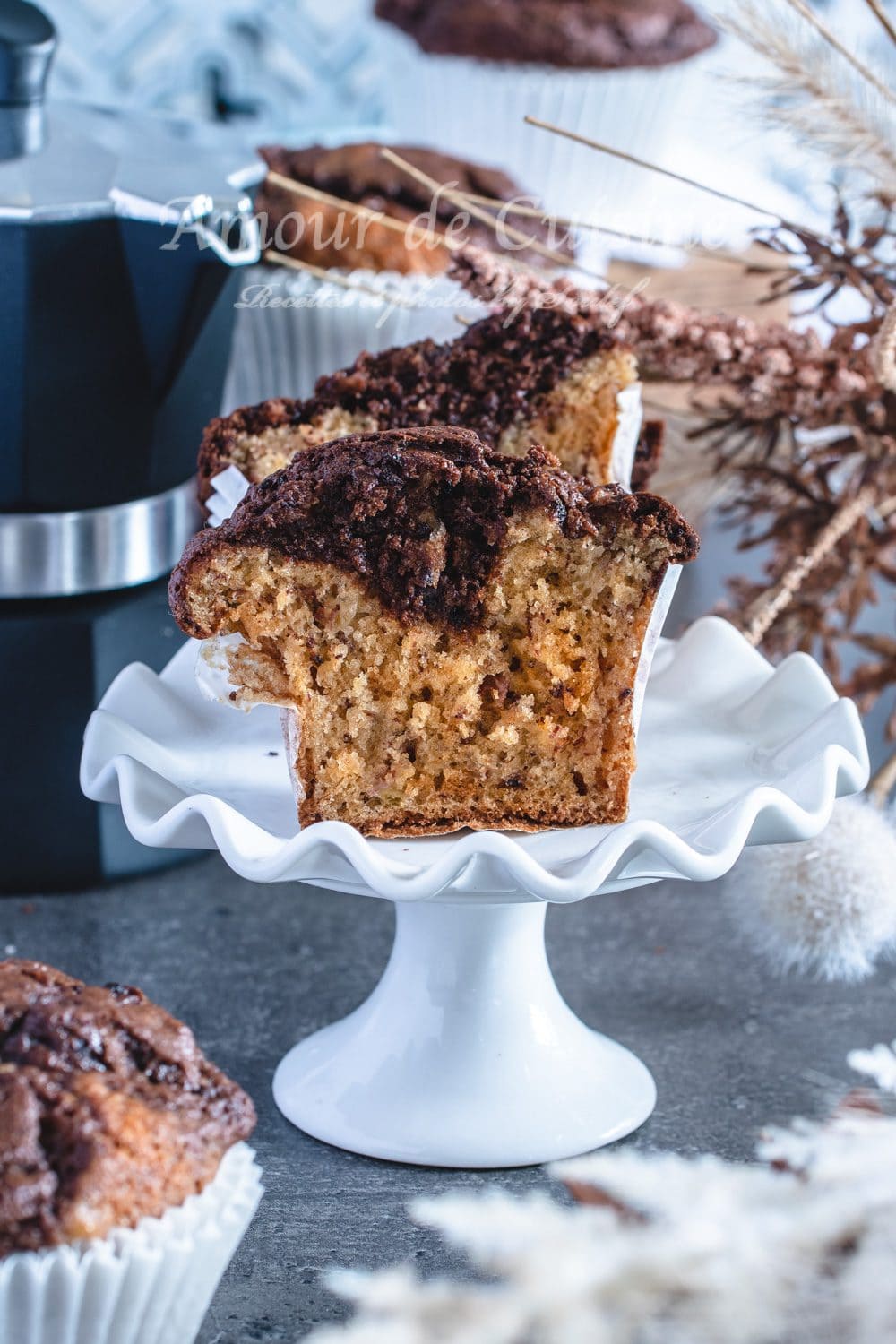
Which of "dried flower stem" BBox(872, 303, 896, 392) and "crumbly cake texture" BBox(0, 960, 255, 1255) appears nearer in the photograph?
"crumbly cake texture" BBox(0, 960, 255, 1255)

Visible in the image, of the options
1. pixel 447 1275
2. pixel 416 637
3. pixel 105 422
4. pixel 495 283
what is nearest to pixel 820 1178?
pixel 447 1275

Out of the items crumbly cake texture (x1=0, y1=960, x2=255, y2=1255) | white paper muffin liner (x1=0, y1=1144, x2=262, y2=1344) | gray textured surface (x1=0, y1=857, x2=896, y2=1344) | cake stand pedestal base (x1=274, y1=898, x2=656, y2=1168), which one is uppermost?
crumbly cake texture (x1=0, y1=960, x2=255, y2=1255)

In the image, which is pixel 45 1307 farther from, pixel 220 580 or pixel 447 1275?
pixel 220 580

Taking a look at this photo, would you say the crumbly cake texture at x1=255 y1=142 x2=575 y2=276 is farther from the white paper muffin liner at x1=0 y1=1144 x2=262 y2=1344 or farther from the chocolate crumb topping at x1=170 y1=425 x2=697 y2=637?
the white paper muffin liner at x1=0 y1=1144 x2=262 y2=1344

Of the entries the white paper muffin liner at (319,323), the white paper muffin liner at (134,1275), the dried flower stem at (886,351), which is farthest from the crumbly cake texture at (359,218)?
the white paper muffin liner at (134,1275)

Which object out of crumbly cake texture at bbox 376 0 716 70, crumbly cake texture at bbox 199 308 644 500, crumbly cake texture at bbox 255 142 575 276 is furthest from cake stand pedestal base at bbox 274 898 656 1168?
crumbly cake texture at bbox 376 0 716 70

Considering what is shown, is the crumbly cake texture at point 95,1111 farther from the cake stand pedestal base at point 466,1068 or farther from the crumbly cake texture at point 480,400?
the crumbly cake texture at point 480,400
